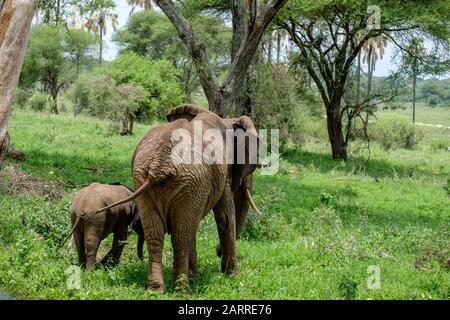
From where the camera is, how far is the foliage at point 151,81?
27.6m

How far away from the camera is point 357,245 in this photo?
29.3 feet

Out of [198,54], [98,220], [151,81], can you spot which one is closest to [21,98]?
[151,81]

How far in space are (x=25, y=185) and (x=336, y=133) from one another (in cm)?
1398

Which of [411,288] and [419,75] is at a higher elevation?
[419,75]

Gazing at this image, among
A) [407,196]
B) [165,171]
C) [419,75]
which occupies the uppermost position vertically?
[419,75]

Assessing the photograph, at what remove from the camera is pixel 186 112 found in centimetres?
697

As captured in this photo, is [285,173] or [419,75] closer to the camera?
[285,173]

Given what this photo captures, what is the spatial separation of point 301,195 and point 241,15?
13.7 ft

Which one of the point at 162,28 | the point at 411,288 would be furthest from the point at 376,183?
the point at 162,28

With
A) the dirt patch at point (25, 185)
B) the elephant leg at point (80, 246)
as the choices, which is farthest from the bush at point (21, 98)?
the elephant leg at point (80, 246)

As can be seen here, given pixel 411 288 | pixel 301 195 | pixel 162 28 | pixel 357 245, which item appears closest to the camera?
pixel 411 288

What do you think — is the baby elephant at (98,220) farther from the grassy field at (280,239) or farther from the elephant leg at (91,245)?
the grassy field at (280,239)

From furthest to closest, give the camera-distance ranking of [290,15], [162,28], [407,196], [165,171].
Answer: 1. [162,28]
2. [290,15]
3. [407,196]
4. [165,171]

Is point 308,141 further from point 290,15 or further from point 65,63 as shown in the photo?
point 65,63
